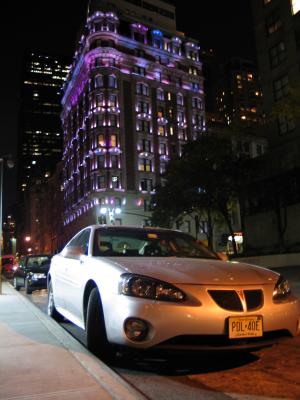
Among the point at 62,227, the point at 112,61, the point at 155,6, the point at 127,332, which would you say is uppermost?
the point at 155,6

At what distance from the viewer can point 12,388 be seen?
418cm

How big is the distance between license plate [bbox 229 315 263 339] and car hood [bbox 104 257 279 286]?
0.38 metres

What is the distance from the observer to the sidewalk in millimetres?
3924

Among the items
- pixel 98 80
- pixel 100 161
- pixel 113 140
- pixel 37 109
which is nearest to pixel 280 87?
pixel 100 161

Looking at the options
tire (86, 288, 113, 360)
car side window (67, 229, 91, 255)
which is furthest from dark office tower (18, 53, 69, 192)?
tire (86, 288, 113, 360)

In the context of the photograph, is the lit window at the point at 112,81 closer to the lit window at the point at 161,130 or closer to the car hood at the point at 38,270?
the lit window at the point at 161,130

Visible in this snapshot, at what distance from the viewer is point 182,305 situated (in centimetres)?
441

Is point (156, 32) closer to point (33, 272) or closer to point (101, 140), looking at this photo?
point (101, 140)

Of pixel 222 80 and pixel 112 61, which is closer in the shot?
pixel 112 61

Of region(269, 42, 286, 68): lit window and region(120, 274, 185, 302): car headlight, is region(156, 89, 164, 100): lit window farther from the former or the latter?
region(120, 274, 185, 302): car headlight

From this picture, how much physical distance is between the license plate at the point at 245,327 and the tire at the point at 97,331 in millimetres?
1435

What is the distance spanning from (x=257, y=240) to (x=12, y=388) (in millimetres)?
33310

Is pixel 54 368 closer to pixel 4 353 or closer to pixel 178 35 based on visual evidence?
pixel 4 353

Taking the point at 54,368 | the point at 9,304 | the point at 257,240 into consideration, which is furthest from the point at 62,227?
the point at 54,368
